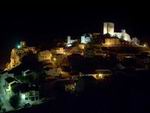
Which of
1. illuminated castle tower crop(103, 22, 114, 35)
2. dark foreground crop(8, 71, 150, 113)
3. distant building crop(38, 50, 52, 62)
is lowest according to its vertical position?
dark foreground crop(8, 71, 150, 113)

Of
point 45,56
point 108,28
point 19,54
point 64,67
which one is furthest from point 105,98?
point 108,28

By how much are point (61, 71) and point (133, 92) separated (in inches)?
570

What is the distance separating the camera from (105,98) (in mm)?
47219

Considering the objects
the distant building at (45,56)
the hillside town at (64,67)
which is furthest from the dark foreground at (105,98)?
the distant building at (45,56)

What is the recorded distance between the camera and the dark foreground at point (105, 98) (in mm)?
44906

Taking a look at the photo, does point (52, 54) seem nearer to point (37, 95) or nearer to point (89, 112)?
point (37, 95)

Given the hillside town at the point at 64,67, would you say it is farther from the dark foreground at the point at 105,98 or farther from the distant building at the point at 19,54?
the dark foreground at the point at 105,98

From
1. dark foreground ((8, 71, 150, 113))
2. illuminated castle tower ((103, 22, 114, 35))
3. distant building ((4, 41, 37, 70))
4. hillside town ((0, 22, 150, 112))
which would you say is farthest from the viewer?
illuminated castle tower ((103, 22, 114, 35))

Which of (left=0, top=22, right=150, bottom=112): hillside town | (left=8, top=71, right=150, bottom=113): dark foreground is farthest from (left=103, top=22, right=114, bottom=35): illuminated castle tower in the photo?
(left=8, top=71, right=150, bottom=113): dark foreground

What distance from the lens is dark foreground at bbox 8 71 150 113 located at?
44.9 m

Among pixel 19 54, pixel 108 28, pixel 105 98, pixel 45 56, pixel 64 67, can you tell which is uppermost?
pixel 108 28

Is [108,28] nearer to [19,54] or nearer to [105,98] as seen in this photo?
[19,54]

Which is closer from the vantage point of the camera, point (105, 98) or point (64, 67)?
point (105, 98)

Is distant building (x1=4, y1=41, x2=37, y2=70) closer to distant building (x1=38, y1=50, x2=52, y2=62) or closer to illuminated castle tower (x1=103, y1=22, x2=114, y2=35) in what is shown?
distant building (x1=38, y1=50, x2=52, y2=62)
